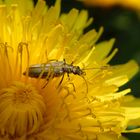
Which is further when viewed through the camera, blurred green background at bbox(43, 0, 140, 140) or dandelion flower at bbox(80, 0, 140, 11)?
dandelion flower at bbox(80, 0, 140, 11)

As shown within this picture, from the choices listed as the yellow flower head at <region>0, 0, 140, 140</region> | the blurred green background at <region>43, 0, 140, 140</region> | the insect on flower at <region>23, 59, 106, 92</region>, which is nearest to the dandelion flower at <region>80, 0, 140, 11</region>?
the blurred green background at <region>43, 0, 140, 140</region>

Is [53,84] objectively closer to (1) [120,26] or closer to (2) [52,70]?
(2) [52,70]

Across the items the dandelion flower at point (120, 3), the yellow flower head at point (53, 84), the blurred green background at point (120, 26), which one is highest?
the dandelion flower at point (120, 3)

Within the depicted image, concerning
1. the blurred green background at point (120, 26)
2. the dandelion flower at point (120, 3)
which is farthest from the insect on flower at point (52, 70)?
the dandelion flower at point (120, 3)

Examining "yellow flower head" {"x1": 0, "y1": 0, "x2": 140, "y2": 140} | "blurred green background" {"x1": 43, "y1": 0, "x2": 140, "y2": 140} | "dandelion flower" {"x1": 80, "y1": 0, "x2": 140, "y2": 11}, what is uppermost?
"dandelion flower" {"x1": 80, "y1": 0, "x2": 140, "y2": 11}

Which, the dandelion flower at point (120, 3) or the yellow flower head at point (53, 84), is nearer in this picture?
the yellow flower head at point (53, 84)

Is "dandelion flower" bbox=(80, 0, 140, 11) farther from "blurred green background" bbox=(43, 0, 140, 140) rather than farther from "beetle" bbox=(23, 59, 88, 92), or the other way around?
"beetle" bbox=(23, 59, 88, 92)

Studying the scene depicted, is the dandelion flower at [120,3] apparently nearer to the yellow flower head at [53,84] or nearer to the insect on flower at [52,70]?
the yellow flower head at [53,84]

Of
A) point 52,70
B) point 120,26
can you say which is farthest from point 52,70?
point 120,26
